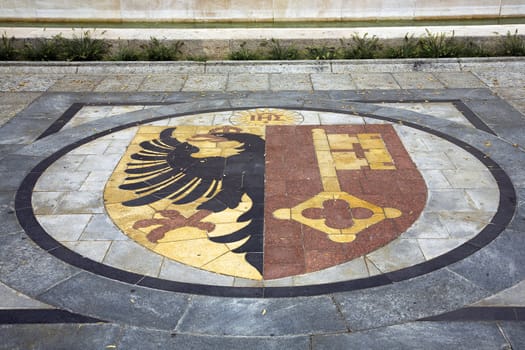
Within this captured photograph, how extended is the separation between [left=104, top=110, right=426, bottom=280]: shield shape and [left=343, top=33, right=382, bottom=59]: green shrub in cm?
433

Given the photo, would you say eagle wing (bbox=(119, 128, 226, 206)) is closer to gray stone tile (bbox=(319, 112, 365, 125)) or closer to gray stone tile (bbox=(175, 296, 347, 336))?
gray stone tile (bbox=(175, 296, 347, 336))

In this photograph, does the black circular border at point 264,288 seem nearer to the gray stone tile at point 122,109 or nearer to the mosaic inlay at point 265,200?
the mosaic inlay at point 265,200

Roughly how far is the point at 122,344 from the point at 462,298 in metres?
3.23

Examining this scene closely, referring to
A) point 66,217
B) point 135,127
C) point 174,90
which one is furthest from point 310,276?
point 174,90

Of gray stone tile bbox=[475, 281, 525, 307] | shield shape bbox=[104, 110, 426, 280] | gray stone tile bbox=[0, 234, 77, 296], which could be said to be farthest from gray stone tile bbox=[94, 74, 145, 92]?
gray stone tile bbox=[475, 281, 525, 307]

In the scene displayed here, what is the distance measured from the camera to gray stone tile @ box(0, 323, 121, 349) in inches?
193

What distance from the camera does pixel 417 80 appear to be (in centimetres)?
1265

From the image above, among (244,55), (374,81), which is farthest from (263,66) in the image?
(374,81)

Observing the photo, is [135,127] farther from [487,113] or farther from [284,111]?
[487,113]

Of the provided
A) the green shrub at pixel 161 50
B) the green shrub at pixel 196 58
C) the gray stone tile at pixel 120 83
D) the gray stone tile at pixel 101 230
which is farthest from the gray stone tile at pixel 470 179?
the green shrub at pixel 161 50

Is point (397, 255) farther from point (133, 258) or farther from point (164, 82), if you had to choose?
point (164, 82)

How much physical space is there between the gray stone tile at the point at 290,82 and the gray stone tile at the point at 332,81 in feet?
0.51

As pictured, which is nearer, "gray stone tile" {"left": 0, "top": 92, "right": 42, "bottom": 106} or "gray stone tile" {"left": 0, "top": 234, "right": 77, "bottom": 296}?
"gray stone tile" {"left": 0, "top": 234, "right": 77, "bottom": 296}

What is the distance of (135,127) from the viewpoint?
10.0 meters
